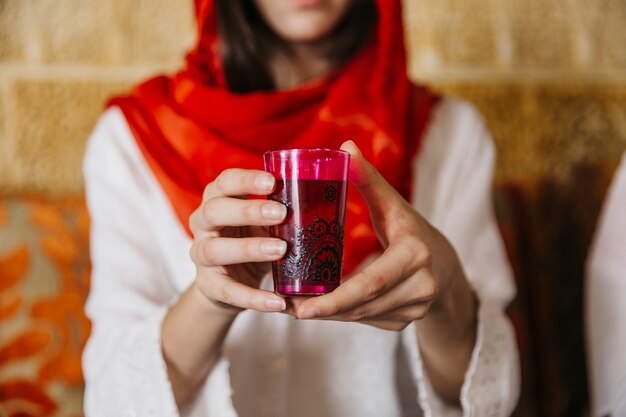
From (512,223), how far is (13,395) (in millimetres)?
1065

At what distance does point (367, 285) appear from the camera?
64cm

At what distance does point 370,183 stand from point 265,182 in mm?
123

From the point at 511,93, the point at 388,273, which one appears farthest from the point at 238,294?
the point at 511,93

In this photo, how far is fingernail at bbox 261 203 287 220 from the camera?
1.98 ft

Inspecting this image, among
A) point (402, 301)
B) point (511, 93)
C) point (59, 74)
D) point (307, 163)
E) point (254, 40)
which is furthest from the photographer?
point (511, 93)

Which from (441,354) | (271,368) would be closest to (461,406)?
(441,354)

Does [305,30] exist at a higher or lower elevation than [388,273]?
higher

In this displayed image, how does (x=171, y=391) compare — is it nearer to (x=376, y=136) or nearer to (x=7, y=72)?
(x=376, y=136)

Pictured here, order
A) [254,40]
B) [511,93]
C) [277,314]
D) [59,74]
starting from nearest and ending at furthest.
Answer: [277,314] < [254,40] < [59,74] < [511,93]

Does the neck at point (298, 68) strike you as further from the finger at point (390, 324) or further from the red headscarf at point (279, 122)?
the finger at point (390, 324)

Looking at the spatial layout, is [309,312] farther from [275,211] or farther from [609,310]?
[609,310]

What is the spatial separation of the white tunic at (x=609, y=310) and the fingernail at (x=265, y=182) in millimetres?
787

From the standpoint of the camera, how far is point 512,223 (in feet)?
4.83

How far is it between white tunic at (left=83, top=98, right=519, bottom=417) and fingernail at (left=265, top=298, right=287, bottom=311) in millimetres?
344
